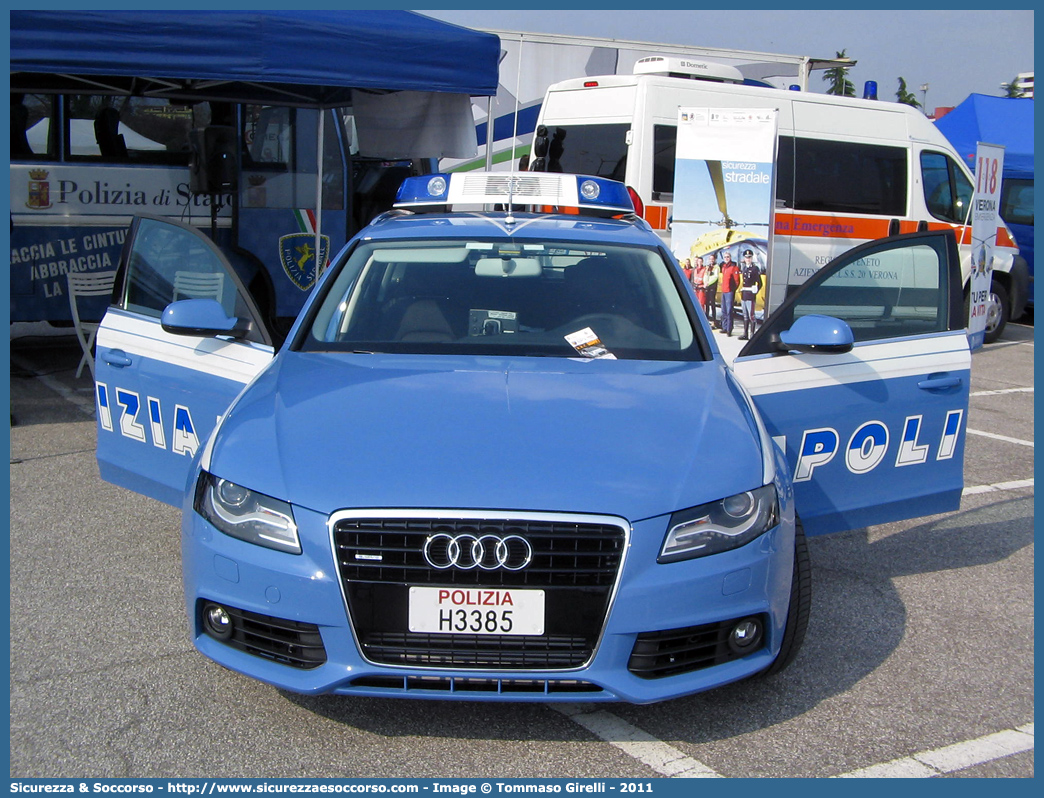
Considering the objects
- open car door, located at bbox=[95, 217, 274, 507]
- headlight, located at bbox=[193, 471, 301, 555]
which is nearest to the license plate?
headlight, located at bbox=[193, 471, 301, 555]

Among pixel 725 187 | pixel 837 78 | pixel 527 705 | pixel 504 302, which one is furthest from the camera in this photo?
pixel 837 78

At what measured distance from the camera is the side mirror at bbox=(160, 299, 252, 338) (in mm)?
4070

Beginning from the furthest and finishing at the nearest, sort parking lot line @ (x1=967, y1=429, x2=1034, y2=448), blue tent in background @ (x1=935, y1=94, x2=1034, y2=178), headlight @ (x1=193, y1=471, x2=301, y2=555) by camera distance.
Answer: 1. blue tent in background @ (x1=935, y1=94, x2=1034, y2=178)
2. parking lot line @ (x1=967, y1=429, x2=1034, y2=448)
3. headlight @ (x1=193, y1=471, x2=301, y2=555)

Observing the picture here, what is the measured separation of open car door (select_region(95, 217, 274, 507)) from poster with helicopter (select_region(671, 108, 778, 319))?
563 centimetres

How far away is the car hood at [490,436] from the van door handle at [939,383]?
3.27 ft

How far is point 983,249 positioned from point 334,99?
7785 millimetres

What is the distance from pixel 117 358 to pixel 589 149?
676cm

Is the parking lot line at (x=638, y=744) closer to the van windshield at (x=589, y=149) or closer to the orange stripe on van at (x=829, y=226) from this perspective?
the van windshield at (x=589, y=149)

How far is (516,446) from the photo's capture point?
10.3 ft

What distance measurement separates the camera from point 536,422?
129 inches

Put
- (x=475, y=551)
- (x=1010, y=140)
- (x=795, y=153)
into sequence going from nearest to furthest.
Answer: (x=475, y=551), (x=795, y=153), (x=1010, y=140)

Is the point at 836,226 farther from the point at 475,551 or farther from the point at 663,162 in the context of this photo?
the point at 475,551

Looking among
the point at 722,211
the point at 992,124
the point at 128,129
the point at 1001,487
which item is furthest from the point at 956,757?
the point at 992,124

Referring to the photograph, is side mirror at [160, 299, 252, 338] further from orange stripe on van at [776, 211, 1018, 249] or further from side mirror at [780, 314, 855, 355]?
orange stripe on van at [776, 211, 1018, 249]
